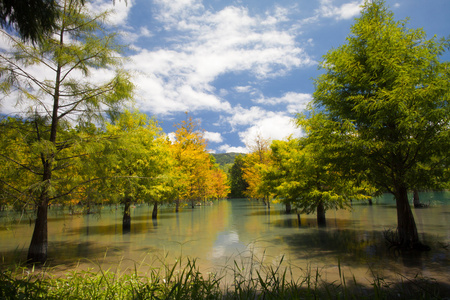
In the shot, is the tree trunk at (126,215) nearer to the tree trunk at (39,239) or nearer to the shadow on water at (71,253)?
the shadow on water at (71,253)

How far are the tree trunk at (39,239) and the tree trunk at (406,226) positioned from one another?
13.4 m

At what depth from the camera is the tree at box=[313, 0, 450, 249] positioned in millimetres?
8664

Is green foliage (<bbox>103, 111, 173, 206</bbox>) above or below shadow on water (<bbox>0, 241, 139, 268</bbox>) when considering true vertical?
above

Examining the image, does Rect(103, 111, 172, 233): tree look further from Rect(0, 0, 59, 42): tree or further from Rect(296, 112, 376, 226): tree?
Rect(0, 0, 59, 42): tree

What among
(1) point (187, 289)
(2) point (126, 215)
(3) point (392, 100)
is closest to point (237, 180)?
(2) point (126, 215)

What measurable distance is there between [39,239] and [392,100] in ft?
43.2

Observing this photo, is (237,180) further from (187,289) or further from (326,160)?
(187,289)

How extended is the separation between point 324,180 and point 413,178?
7163mm

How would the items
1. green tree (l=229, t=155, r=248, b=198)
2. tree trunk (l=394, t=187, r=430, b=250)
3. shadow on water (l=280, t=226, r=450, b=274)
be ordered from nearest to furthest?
shadow on water (l=280, t=226, r=450, b=274)
tree trunk (l=394, t=187, r=430, b=250)
green tree (l=229, t=155, r=248, b=198)

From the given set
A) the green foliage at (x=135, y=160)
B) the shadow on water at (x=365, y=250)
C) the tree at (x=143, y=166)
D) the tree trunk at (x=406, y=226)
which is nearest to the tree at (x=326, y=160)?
the tree trunk at (x=406, y=226)

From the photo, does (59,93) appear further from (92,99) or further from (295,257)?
(295,257)

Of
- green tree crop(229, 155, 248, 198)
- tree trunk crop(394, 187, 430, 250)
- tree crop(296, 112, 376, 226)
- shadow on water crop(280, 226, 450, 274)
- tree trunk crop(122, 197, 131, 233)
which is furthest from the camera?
green tree crop(229, 155, 248, 198)

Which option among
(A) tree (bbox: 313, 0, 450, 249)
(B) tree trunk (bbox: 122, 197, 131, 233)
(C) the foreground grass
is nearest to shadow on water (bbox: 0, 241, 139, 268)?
(B) tree trunk (bbox: 122, 197, 131, 233)

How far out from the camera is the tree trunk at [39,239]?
9492mm
